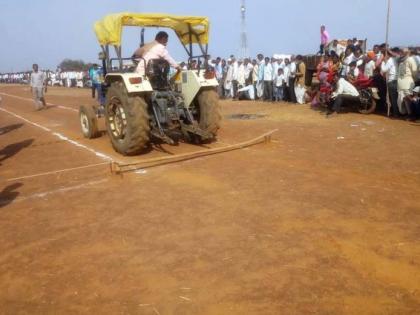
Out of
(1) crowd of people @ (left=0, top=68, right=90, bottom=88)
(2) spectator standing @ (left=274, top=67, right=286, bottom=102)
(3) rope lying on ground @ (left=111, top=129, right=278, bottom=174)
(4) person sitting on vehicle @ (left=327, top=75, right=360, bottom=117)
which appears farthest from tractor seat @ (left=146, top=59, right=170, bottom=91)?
(1) crowd of people @ (left=0, top=68, right=90, bottom=88)

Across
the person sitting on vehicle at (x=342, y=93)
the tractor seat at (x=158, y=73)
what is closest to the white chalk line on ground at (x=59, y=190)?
the tractor seat at (x=158, y=73)

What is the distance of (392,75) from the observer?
11.1 m

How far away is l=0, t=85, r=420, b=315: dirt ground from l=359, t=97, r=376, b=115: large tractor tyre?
4233 millimetres

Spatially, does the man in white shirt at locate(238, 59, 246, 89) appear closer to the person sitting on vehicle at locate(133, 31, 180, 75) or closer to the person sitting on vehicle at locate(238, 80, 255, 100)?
the person sitting on vehicle at locate(238, 80, 255, 100)

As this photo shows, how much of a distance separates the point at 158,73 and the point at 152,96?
50cm

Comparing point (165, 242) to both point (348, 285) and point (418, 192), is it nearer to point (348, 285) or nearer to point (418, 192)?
point (348, 285)

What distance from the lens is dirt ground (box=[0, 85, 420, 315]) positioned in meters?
3.33

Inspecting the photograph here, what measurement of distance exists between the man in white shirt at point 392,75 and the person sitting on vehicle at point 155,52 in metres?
5.98

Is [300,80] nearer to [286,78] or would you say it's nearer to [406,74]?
[286,78]

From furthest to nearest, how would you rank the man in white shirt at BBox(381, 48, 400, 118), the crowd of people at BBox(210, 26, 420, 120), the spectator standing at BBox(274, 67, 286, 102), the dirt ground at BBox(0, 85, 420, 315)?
the spectator standing at BBox(274, 67, 286, 102)
the man in white shirt at BBox(381, 48, 400, 118)
the crowd of people at BBox(210, 26, 420, 120)
the dirt ground at BBox(0, 85, 420, 315)

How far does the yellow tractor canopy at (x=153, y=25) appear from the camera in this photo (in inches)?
306

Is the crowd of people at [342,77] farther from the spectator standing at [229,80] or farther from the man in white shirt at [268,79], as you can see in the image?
the spectator standing at [229,80]

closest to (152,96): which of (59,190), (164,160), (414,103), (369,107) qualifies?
(164,160)

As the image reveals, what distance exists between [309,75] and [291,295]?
13.6 m
